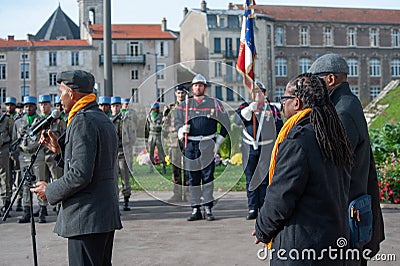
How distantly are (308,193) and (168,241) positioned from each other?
490cm

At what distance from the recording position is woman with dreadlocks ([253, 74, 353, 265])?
3670 mm

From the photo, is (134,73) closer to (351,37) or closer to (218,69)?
(351,37)

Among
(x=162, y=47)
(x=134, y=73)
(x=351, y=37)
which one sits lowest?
(x=134, y=73)

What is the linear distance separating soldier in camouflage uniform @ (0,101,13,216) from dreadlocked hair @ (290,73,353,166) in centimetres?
811

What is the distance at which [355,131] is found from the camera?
4.51 metres

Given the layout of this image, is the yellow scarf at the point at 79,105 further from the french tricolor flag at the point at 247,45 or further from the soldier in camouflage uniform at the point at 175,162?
the soldier in camouflage uniform at the point at 175,162

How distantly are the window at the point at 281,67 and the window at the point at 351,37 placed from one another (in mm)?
9718

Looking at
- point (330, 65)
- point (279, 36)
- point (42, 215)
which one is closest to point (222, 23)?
point (279, 36)

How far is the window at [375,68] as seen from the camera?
7838cm

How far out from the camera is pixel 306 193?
3.72 metres

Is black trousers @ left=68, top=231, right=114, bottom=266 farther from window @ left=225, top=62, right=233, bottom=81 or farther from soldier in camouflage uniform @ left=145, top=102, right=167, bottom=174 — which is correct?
soldier in camouflage uniform @ left=145, top=102, right=167, bottom=174

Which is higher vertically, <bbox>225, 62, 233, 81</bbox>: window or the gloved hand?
<bbox>225, 62, 233, 81</bbox>: window

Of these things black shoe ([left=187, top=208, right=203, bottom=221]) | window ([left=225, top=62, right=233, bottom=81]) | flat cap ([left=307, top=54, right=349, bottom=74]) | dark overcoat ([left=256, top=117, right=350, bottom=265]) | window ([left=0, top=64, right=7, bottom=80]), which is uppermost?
window ([left=0, top=64, right=7, bottom=80])

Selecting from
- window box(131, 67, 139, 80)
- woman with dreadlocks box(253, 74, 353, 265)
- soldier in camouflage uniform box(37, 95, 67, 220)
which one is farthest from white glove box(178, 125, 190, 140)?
window box(131, 67, 139, 80)
